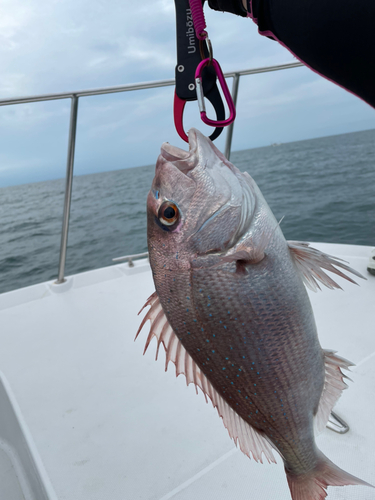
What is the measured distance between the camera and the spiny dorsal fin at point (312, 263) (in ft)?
3.54

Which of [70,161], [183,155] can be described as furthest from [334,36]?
[70,161]

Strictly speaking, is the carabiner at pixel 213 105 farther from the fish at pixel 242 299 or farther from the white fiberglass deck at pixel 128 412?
the white fiberglass deck at pixel 128 412

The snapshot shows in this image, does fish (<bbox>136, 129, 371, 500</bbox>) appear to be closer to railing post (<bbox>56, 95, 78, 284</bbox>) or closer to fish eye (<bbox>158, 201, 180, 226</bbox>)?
fish eye (<bbox>158, 201, 180, 226</bbox>)

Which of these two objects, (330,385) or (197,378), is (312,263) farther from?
(197,378)

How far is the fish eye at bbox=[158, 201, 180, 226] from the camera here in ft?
3.61

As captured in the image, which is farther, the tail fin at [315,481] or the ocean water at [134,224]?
the ocean water at [134,224]

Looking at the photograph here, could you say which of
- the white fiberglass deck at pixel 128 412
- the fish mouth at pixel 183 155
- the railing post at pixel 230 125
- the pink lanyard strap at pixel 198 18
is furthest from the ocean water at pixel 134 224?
the pink lanyard strap at pixel 198 18

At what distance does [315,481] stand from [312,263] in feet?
2.25

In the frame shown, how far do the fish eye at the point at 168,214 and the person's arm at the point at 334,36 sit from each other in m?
0.54

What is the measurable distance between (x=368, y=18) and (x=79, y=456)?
6.64 ft

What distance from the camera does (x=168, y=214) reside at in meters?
1.10

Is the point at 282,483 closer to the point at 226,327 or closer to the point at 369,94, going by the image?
the point at 226,327

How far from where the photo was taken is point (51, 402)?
2.11m

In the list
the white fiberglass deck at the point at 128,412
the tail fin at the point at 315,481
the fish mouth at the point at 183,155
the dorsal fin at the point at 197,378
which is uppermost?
the fish mouth at the point at 183,155
